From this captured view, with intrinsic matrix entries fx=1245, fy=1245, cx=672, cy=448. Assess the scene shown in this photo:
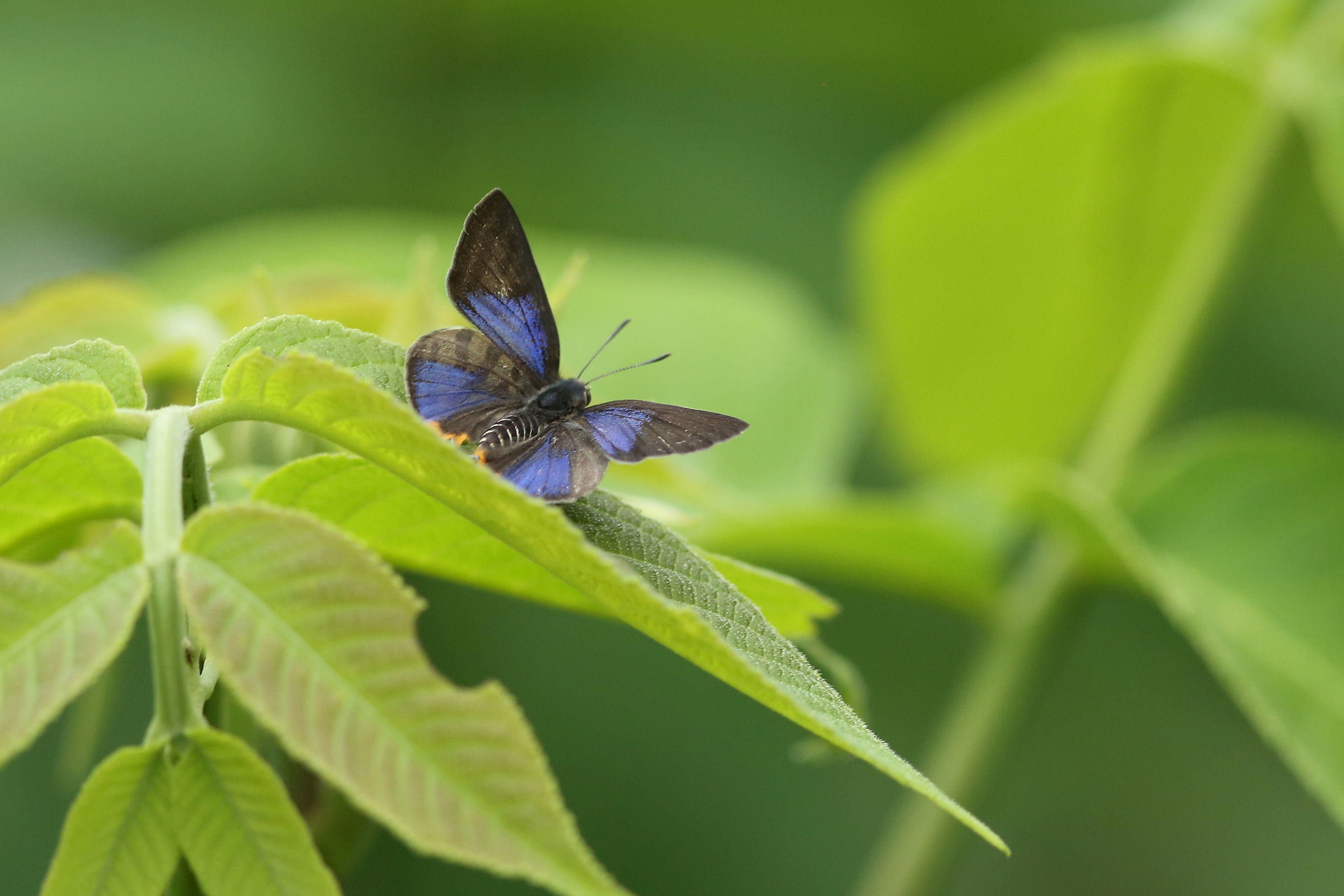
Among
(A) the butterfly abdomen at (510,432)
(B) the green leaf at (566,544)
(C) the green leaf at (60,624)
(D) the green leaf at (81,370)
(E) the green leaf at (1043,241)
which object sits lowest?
(C) the green leaf at (60,624)

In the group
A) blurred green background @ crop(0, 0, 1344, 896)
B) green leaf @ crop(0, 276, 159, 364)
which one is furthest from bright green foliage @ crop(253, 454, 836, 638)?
blurred green background @ crop(0, 0, 1344, 896)

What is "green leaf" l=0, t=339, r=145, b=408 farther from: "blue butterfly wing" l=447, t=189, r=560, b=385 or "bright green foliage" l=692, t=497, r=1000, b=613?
"bright green foliage" l=692, t=497, r=1000, b=613

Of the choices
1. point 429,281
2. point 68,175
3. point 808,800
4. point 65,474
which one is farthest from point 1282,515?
point 68,175

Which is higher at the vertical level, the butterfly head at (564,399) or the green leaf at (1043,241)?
the green leaf at (1043,241)

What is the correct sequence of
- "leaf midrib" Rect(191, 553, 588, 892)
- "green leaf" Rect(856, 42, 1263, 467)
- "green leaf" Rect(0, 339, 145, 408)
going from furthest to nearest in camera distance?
"green leaf" Rect(856, 42, 1263, 467) → "green leaf" Rect(0, 339, 145, 408) → "leaf midrib" Rect(191, 553, 588, 892)

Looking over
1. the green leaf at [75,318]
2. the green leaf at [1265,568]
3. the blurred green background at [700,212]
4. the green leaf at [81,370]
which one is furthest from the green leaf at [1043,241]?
the green leaf at [81,370]

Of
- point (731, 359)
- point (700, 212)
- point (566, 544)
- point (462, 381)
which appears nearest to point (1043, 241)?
point (731, 359)

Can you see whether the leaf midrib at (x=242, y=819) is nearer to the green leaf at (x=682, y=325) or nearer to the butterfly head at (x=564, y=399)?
the butterfly head at (x=564, y=399)
